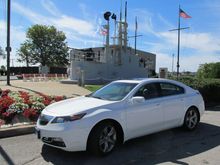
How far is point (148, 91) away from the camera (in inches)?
305

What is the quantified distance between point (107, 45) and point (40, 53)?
166ft

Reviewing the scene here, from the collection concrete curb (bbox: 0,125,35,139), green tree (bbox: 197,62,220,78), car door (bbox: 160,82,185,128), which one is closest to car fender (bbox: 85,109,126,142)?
car door (bbox: 160,82,185,128)

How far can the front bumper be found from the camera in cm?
613

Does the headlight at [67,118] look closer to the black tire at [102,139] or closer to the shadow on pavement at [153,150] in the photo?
the black tire at [102,139]

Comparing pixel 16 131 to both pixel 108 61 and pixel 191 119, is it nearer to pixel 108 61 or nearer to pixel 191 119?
pixel 191 119

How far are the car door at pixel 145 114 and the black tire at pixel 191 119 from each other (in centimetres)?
122

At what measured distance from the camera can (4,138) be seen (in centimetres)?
802

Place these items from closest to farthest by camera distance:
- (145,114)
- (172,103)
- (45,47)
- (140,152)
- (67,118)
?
1. (67,118)
2. (140,152)
3. (145,114)
4. (172,103)
5. (45,47)

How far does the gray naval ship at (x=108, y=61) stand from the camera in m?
32.2

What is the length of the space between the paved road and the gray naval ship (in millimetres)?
23274

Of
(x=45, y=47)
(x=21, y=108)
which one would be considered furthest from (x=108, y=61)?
(x=45, y=47)

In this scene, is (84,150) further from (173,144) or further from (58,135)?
(173,144)

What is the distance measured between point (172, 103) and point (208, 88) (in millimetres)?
7794

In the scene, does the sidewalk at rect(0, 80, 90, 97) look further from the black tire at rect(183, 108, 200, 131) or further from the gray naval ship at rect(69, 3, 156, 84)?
the black tire at rect(183, 108, 200, 131)
